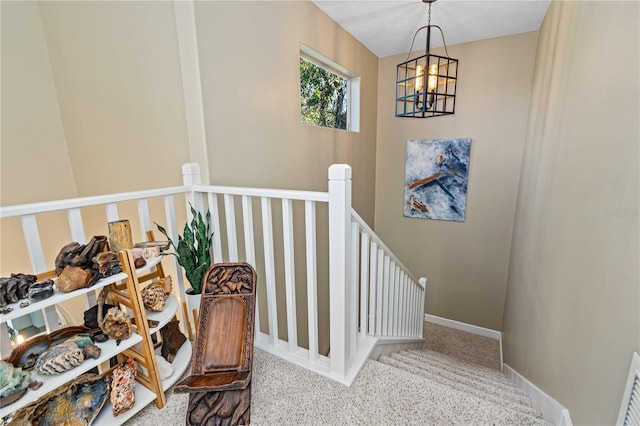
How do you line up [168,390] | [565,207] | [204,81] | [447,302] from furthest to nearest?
1. [447,302]
2. [204,81]
3. [565,207]
4. [168,390]

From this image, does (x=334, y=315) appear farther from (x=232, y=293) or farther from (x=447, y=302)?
(x=447, y=302)

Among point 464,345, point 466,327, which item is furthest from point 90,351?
point 466,327

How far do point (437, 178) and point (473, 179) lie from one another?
0.43 metres

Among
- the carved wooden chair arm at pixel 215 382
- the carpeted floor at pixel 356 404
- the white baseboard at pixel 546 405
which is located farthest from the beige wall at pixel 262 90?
the white baseboard at pixel 546 405

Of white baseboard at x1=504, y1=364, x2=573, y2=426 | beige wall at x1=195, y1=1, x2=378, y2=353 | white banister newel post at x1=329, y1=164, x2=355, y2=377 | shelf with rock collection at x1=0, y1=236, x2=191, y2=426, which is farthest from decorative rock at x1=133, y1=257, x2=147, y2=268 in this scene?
white baseboard at x1=504, y1=364, x2=573, y2=426

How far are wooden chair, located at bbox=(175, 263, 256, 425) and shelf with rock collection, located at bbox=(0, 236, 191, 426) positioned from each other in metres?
0.20

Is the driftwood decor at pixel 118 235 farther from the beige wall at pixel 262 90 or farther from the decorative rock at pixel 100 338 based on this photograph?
the beige wall at pixel 262 90

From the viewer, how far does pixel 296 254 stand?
2666mm

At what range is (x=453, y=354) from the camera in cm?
366

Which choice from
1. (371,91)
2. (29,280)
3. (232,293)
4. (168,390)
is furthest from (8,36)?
(371,91)

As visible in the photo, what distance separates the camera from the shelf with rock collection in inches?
37.8

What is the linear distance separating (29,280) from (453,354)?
13.7 ft

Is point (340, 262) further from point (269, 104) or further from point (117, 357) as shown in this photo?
point (269, 104)

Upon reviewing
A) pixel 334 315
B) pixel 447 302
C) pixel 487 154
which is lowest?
pixel 447 302
